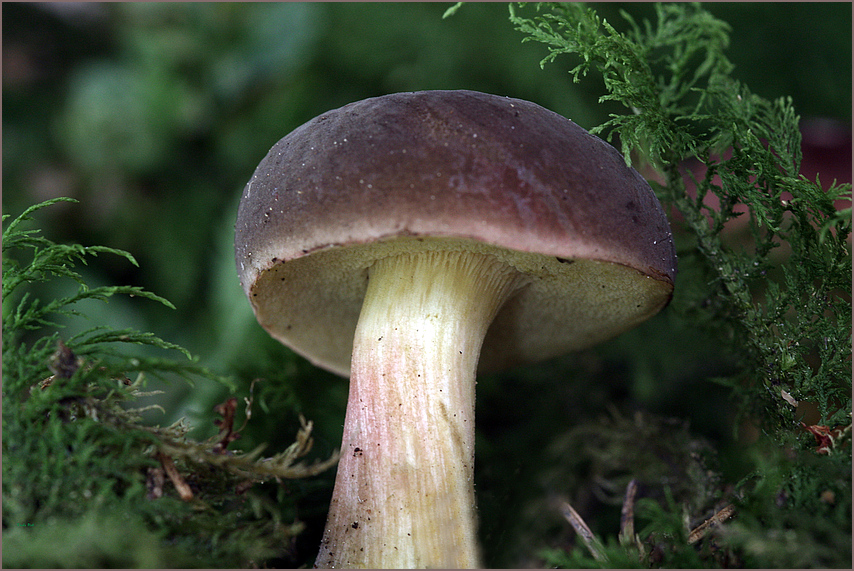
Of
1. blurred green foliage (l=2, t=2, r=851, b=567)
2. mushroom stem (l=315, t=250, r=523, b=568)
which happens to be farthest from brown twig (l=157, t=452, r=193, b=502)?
blurred green foliage (l=2, t=2, r=851, b=567)

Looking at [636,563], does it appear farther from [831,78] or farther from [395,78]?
[831,78]

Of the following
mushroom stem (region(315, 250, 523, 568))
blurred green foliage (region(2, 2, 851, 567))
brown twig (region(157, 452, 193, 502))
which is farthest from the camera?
blurred green foliage (region(2, 2, 851, 567))

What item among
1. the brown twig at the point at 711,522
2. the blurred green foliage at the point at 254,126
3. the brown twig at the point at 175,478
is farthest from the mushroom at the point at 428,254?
the blurred green foliage at the point at 254,126

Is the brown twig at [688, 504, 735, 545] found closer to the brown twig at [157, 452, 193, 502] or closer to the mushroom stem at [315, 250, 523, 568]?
the mushroom stem at [315, 250, 523, 568]

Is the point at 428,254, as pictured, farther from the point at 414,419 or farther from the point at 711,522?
the point at 711,522

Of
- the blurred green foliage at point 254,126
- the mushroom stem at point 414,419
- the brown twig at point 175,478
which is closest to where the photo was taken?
the brown twig at point 175,478

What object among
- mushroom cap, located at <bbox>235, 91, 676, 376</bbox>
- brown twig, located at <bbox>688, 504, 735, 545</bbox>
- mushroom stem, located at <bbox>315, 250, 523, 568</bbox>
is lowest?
brown twig, located at <bbox>688, 504, 735, 545</bbox>

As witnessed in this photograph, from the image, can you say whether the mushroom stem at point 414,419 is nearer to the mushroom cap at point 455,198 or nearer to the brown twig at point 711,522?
the mushroom cap at point 455,198
